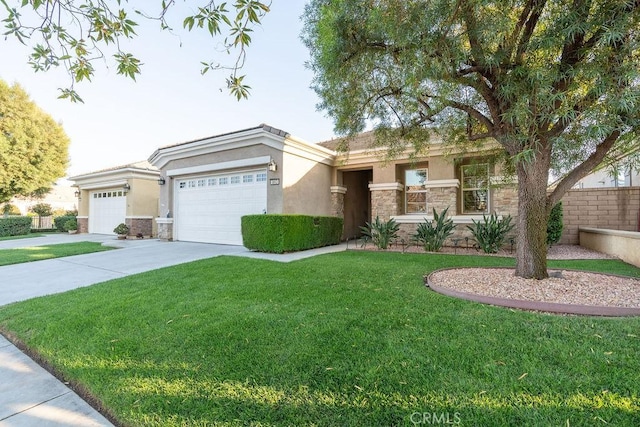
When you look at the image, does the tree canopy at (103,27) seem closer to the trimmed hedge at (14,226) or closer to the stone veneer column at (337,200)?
the stone veneer column at (337,200)

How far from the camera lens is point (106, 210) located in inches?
674

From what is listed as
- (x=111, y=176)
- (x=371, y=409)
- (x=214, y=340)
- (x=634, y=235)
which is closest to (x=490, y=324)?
(x=371, y=409)

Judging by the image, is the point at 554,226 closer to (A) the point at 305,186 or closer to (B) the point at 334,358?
(A) the point at 305,186

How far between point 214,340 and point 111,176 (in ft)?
55.8

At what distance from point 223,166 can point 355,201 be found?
6172mm

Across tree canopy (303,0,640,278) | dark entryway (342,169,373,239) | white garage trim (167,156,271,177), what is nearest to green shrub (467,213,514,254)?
tree canopy (303,0,640,278)

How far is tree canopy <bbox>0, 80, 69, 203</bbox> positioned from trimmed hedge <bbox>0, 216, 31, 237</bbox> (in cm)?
311

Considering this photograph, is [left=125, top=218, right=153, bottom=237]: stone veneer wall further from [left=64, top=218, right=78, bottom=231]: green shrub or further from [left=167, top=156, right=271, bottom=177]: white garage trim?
[left=64, top=218, right=78, bottom=231]: green shrub

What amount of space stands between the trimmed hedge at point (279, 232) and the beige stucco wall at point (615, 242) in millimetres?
7907

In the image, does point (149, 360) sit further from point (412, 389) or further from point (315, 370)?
point (412, 389)

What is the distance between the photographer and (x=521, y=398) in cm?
200

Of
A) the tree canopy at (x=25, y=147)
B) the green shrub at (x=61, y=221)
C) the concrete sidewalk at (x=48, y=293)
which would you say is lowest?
the concrete sidewalk at (x=48, y=293)

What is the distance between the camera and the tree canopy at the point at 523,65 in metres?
3.58

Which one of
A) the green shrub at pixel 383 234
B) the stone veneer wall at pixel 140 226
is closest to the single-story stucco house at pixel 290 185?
the green shrub at pixel 383 234
